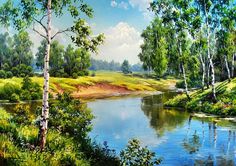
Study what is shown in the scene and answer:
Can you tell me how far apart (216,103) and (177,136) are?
755 inches

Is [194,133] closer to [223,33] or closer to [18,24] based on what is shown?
[18,24]

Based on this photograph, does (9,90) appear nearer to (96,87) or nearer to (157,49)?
(96,87)

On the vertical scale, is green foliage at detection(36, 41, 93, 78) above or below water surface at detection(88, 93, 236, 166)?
above

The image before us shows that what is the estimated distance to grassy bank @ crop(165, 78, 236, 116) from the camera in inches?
1880

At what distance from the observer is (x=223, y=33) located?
58969mm

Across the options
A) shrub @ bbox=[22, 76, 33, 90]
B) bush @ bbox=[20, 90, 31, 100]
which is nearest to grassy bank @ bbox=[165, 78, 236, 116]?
bush @ bbox=[20, 90, 31, 100]

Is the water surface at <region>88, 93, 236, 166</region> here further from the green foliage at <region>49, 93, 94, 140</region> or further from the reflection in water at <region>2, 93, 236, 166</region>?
the green foliage at <region>49, 93, 94, 140</region>

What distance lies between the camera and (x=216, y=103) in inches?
2028

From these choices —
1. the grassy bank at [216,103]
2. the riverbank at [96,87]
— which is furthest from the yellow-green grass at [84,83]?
the grassy bank at [216,103]

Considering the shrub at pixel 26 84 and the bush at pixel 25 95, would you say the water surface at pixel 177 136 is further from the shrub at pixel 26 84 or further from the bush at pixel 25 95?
the shrub at pixel 26 84

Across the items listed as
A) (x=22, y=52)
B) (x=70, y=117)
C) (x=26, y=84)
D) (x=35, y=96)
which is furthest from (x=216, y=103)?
(x=22, y=52)

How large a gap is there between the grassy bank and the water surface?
12.0ft

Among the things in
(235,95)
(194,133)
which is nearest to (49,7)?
(194,133)

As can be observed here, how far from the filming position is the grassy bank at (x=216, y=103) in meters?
47.8
